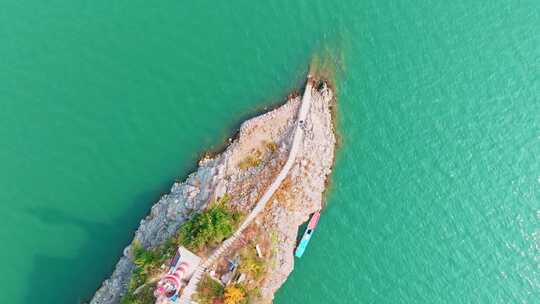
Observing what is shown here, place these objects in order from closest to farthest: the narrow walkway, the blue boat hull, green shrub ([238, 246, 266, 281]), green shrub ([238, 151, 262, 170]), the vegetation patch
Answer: the vegetation patch, the narrow walkway, green shrub ([238, 246, 266, 281]), the blue boat hull, green shrub ([238, 151, 262, 170])

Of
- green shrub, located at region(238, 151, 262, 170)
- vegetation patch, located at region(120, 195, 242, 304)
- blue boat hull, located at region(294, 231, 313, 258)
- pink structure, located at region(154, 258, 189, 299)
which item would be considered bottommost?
pink structure, located at region(154, 258, 189, 299)

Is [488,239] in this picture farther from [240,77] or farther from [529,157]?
[240,77]

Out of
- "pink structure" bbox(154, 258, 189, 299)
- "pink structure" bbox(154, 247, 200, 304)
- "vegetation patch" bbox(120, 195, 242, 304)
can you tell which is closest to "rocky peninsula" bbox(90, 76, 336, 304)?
"vegetation patch" bbox(120, 195, 242, 304)

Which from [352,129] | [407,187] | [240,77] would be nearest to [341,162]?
[352,129]

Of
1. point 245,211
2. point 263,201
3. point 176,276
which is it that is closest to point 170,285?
point 176,276

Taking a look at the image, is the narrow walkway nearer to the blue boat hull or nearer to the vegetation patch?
the vegetation patch

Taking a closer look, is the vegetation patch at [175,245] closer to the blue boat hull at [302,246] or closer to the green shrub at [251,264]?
the green shrub at [251,264]

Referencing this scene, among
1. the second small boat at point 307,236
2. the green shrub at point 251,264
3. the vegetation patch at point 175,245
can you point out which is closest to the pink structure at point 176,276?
the vegetation patch at point 175,245
